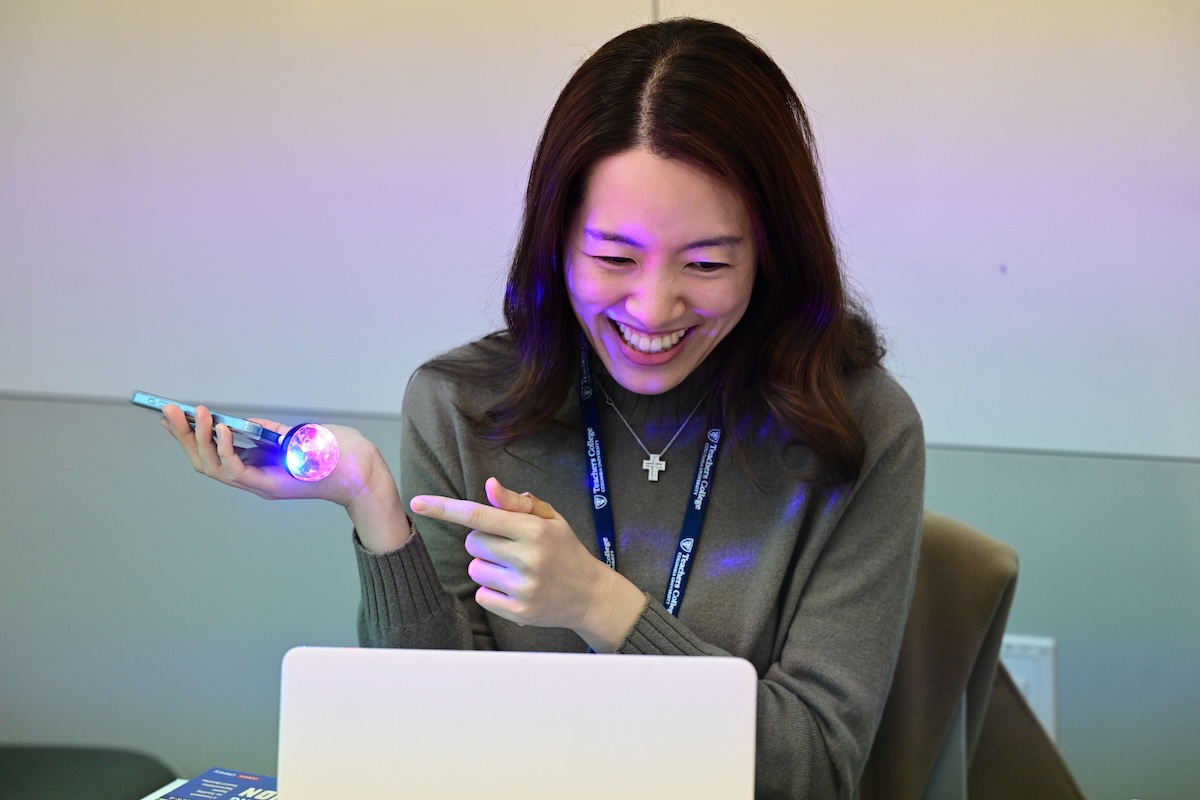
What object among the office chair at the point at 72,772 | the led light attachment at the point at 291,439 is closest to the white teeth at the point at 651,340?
the led light attachment at the point at 291,439

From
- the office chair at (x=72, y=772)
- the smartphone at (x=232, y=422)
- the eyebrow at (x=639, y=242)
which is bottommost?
the office chair at (x=72, y=772)

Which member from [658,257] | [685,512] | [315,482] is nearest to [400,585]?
[315,482]

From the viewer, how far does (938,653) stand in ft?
5.05

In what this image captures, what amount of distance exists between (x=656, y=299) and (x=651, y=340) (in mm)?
93

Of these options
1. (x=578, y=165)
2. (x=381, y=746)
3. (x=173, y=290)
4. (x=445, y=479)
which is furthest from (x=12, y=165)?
(x=381, y=746)

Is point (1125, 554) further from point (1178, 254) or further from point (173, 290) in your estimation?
point (173, 290)

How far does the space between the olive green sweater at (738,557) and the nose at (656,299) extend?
10.0 inches

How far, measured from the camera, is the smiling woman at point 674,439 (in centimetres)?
125

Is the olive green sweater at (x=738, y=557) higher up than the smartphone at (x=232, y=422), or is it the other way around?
the smartphone at (x=232, y=422)

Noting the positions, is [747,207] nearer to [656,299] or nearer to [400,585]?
[656,299]

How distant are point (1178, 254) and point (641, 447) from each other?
147cm

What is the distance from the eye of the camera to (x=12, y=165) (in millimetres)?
2395

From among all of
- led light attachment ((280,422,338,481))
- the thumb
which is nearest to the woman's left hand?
the thumb

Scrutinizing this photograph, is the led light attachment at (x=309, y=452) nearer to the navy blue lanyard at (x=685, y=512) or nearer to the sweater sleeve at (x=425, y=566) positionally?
the sweater sleeve at (x=425, y=566)
